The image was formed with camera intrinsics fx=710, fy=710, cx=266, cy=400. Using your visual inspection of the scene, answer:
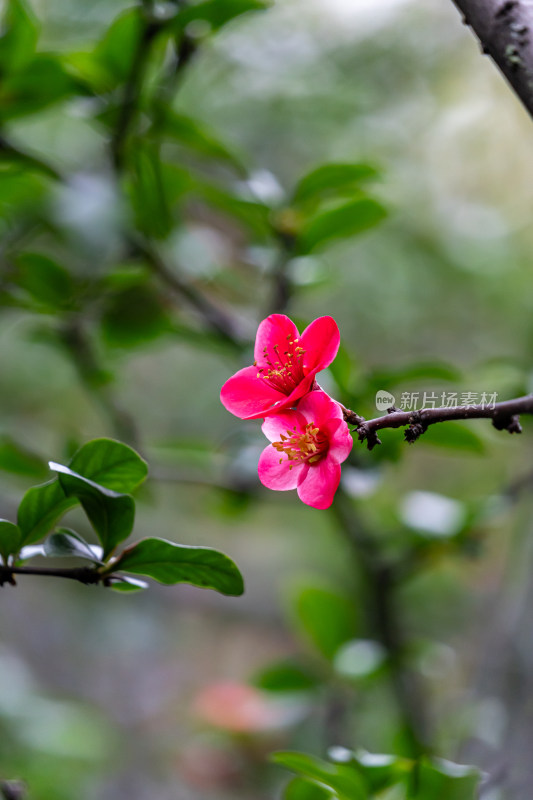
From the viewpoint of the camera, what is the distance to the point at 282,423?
39cm

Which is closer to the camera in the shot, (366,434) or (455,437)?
(366,434)

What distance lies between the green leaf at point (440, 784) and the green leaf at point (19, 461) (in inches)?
16.3

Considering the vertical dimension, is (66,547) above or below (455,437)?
below

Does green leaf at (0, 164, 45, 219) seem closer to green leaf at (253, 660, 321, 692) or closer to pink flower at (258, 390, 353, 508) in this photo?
pink flower at (258, 390, 353, 508)

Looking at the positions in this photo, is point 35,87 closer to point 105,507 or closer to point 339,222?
point 339,222

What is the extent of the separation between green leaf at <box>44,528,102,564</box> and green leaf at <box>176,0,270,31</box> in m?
0.51

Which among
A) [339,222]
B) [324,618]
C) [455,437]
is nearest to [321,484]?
[455,437]

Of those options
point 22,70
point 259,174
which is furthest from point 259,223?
point 22,70

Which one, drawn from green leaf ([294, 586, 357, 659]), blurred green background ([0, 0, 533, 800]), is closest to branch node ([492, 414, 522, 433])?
blurred green background ([0, 0, 533, 800])

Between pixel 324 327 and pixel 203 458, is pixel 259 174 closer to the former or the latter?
pixel 203 458

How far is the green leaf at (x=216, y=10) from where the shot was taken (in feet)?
2.18

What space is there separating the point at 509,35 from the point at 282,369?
0.72ft

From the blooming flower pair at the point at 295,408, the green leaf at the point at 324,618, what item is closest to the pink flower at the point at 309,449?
the blooming flower pair at the point at 295,408

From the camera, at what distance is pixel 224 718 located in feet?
5.39
